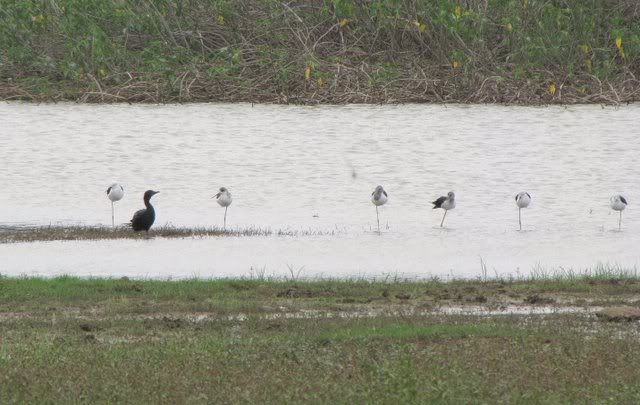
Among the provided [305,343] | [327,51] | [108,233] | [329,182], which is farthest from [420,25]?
[305,343]

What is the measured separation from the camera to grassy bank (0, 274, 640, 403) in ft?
29.6

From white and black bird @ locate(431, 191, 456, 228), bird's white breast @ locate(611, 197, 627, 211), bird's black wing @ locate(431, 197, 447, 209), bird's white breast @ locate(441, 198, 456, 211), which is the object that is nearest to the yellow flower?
bird's black wing @ locate(431, 197, 447, 209)

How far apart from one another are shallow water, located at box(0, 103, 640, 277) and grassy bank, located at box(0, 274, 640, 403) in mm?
2372

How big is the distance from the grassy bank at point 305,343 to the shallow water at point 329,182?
93.4 inches

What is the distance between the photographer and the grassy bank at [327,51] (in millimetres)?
36375

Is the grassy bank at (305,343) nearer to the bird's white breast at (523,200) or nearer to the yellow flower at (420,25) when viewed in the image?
the bird's white breast at (523,200)

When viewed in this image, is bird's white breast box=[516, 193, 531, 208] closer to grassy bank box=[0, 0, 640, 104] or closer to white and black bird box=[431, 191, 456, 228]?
white and black bird box=[431, 191, 456, 228]

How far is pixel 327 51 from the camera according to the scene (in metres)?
38.0

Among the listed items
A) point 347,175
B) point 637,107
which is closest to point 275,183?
point 347,175

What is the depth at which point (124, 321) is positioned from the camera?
1223 centimetres

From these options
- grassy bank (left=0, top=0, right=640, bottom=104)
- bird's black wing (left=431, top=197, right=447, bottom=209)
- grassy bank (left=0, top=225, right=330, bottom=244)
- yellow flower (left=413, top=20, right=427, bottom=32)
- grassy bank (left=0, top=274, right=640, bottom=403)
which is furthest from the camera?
yellow flower (left=413, top=20, right=427, bottom=32)

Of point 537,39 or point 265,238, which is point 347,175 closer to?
point 265,238

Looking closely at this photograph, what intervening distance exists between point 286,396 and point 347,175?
19174 mm

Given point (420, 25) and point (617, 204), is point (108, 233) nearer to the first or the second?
point (617, 204)
